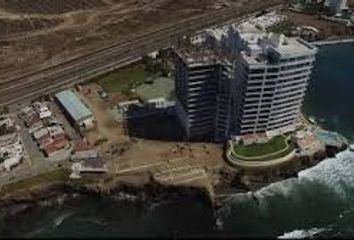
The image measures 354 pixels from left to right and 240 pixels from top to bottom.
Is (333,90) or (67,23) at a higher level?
(67,23)

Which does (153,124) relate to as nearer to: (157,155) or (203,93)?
(157,155)

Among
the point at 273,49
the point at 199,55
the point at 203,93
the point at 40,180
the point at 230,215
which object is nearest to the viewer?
the point at 230,215

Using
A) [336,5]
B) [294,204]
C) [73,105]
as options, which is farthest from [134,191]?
[336,5]

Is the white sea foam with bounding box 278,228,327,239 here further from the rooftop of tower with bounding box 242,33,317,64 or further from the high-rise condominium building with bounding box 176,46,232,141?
the rooftop of tower with bounding box 242,33,317,64

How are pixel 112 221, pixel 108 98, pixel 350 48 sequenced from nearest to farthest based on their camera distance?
pixel 112 221 < pixel 108 98 < pixel 350 48

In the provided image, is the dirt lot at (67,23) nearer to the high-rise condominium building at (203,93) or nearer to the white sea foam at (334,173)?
the high-rise condominium building at (203,93)

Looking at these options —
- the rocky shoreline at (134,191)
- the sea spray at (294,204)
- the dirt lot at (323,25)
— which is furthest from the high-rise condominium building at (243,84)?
the dirt lot at (323,25)

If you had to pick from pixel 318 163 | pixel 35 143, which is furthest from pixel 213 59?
pixel 35 143

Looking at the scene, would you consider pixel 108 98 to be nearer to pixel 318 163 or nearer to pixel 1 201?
pixel 1 201
